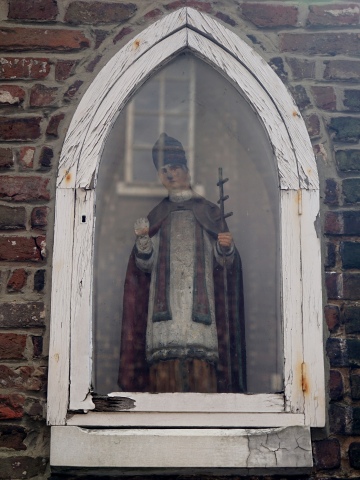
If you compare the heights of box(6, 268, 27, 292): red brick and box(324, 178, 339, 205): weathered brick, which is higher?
box(324, 178, 339, 205): weathered brick

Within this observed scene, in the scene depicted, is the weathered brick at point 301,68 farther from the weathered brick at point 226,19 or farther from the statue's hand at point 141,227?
the statue's hand at point 141,227

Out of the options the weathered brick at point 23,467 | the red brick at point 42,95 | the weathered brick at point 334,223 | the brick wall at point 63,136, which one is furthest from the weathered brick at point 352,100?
the weathered brick at point 23,467

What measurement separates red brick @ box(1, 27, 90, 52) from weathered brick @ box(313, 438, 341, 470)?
75.4 inches

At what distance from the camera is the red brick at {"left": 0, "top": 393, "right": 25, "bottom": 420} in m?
3.37

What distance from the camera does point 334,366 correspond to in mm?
3447

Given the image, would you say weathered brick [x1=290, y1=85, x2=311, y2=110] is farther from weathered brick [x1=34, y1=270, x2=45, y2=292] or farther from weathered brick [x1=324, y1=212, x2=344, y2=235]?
weathered brick [x1=34, y1=270, x2=45, y2=292]

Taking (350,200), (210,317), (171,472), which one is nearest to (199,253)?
(210,317)

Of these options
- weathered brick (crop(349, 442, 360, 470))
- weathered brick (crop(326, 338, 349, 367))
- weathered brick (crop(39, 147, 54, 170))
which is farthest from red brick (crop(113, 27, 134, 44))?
weathered brick (crop(349, 442, 360, 470))

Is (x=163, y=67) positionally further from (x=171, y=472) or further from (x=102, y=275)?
(x=171, y=472)

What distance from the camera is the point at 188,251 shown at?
3709 mm

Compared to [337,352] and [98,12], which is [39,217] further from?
[337,352]

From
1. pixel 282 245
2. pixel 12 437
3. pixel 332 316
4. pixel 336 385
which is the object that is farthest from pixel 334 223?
pixel 12 437

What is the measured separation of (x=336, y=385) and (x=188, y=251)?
82 centimetres

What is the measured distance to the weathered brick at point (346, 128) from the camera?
146 inches
